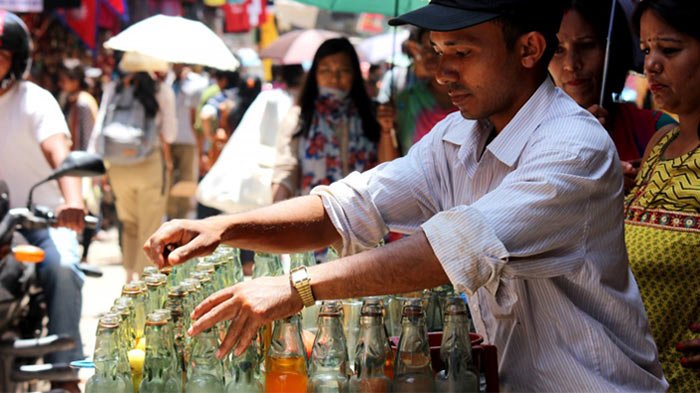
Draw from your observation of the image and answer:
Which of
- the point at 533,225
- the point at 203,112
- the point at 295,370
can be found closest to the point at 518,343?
the point at 533,225

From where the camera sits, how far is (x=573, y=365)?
2.46 meters

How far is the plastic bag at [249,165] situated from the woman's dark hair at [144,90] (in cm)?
245

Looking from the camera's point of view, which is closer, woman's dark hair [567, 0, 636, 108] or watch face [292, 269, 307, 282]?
watch face [292, 269, 307, 282]

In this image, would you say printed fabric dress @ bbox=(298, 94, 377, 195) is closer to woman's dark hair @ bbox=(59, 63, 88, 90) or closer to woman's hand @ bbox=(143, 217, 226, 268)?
woman's hand @ bbox=(143, 217, 226, 268)

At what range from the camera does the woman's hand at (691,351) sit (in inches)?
120

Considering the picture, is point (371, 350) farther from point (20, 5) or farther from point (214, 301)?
point (20, 5)

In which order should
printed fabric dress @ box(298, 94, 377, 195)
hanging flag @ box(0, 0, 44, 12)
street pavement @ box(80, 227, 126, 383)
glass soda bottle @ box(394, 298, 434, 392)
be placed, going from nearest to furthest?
glass soda bottle @ box(394, 298, 434, 392) < printed fabric dress @ box(298, 94, 377, 195) < street pavement @ box(80, 227, 126, 383) < hanging flag @ box(0, 0, 44, 12)

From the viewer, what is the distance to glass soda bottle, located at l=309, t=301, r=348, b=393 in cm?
245

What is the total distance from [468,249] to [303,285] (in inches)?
15.5

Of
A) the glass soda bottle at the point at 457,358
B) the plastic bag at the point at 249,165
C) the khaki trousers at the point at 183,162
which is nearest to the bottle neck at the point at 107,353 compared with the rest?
the glass soda bottle at the point at 457,358

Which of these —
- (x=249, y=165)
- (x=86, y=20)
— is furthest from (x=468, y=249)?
(x=86, y=20)

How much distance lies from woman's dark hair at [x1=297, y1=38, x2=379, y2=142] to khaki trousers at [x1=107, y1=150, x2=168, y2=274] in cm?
304

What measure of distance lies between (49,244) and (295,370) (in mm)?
3042

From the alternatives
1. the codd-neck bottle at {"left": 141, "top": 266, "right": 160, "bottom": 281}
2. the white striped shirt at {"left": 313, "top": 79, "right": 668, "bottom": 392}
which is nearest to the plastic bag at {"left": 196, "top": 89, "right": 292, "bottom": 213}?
the codd-neck bottle at {"left": 141, "top": 266, "right": 160, "bottom": 281}
